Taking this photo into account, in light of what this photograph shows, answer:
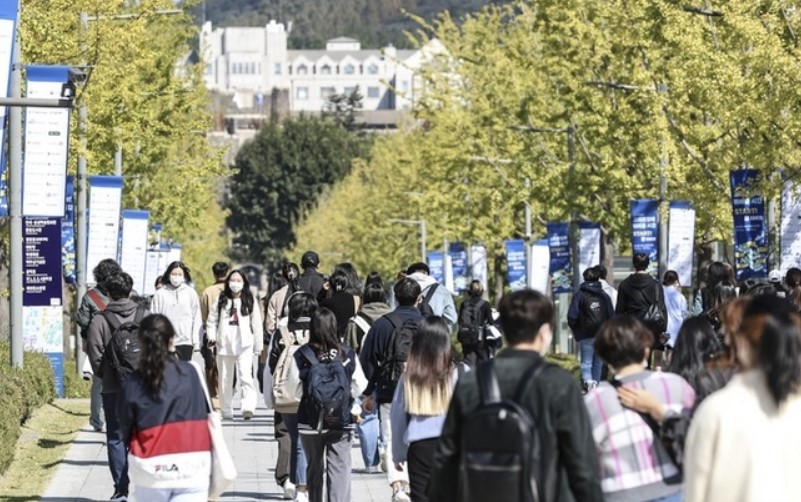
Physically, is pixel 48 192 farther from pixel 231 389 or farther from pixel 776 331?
pixel 776 331

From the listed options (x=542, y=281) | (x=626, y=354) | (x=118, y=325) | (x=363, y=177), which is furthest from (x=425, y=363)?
(x=363, y=177)

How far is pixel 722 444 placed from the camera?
268 inches

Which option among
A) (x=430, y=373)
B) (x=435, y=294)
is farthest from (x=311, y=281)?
(x=430, y=373)

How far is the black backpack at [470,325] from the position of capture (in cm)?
2145

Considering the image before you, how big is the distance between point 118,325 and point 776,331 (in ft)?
28.4

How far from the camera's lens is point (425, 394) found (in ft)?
36.4

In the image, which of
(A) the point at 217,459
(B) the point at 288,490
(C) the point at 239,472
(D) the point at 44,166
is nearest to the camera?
(A) the point at 217,459

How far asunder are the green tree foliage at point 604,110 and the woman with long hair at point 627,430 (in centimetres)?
1695

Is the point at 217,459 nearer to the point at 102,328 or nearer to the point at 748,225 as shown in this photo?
the point at 102,328

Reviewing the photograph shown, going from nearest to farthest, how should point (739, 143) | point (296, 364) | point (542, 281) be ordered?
point (296, 364) < point (739, 143) < point (542, 281)

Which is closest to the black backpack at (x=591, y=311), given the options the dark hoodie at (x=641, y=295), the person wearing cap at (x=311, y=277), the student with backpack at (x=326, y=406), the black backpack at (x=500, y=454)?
the dark hoodie at (x=641, y=295)

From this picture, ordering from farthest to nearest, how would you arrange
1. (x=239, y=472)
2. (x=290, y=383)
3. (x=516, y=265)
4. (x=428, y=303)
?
(x=516, y=265), (x=428, y=303), (x=239, y=472), (x=290, y=383)

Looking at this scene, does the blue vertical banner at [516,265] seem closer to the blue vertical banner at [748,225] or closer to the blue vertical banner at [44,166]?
the blue vertical banner at [748,225]

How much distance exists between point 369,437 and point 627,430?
29.5 ft
